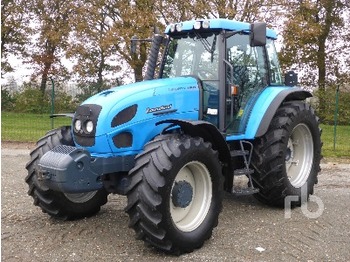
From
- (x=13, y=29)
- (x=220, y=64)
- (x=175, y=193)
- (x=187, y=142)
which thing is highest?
(x=13, y=29)

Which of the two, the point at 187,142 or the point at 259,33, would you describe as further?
the point at 259,33

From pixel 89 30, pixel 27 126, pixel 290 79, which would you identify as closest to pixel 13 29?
pixel 89 30

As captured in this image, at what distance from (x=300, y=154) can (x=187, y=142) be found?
2.72m

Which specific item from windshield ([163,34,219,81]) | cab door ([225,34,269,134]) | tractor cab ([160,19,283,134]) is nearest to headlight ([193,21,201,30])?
tractor cab ([160,19,283,134])

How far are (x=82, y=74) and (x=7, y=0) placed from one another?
8822 mm

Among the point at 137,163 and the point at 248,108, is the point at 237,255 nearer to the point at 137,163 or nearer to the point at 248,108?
the point at 137,163

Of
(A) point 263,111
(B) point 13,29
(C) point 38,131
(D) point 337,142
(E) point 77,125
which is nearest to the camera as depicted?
(E) point 77,125

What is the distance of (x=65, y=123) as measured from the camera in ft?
43.1

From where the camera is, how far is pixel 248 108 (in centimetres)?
593

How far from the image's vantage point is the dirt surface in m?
4.41

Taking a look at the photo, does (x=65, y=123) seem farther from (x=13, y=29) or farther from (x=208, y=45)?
(x=13, y=29)

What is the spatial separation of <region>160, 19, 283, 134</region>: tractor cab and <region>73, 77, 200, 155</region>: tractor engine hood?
45cm

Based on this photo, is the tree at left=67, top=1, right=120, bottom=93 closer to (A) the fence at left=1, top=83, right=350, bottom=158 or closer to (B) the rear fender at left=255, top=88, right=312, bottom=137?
(A) the fence at left=1, top=83, right=350, bottom=158

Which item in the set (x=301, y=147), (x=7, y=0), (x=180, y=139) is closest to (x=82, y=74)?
(x=7, y=0)
